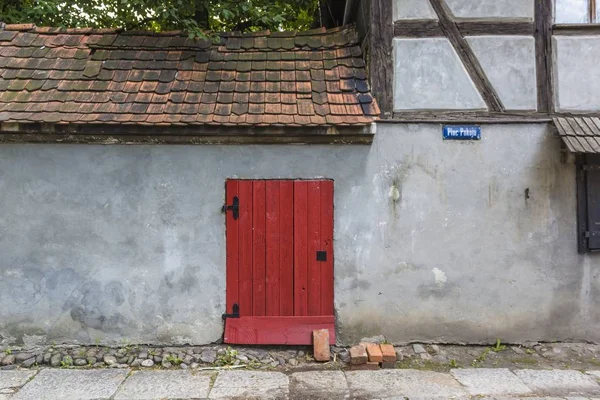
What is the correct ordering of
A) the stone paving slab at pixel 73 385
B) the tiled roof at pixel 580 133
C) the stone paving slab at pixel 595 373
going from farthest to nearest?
the tiled roof at pixel 580 133 → the stone paving slab at pixel 595 373 → the stone paving slab at pixel 73 385

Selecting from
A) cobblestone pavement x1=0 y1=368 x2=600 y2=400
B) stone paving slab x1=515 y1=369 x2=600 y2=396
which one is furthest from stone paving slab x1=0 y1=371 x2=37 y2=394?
stone paving slab x1=515 y1=369 x2=600 y2=396

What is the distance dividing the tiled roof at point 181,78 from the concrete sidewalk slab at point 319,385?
2659 millimetres

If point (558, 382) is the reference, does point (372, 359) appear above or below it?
above

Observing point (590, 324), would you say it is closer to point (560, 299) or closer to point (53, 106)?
point (560, 299)

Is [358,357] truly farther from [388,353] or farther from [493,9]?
[493,9]

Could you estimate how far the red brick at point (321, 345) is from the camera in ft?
15.8

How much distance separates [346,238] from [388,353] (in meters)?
1.34

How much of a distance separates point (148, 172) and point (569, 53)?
512cm

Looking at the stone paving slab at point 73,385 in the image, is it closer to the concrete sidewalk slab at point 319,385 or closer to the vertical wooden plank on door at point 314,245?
the concrete sidewalk slab at point 319,385

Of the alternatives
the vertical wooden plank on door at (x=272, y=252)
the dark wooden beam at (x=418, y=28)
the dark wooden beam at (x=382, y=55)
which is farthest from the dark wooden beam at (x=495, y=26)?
the vertical wooden plank on door at (x=272, y=252)

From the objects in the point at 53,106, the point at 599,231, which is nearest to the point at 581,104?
the point at 599,231

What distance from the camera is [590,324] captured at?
5.12 m

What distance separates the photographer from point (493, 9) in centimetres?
517

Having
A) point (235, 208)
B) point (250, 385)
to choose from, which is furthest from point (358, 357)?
point (235, 208)
